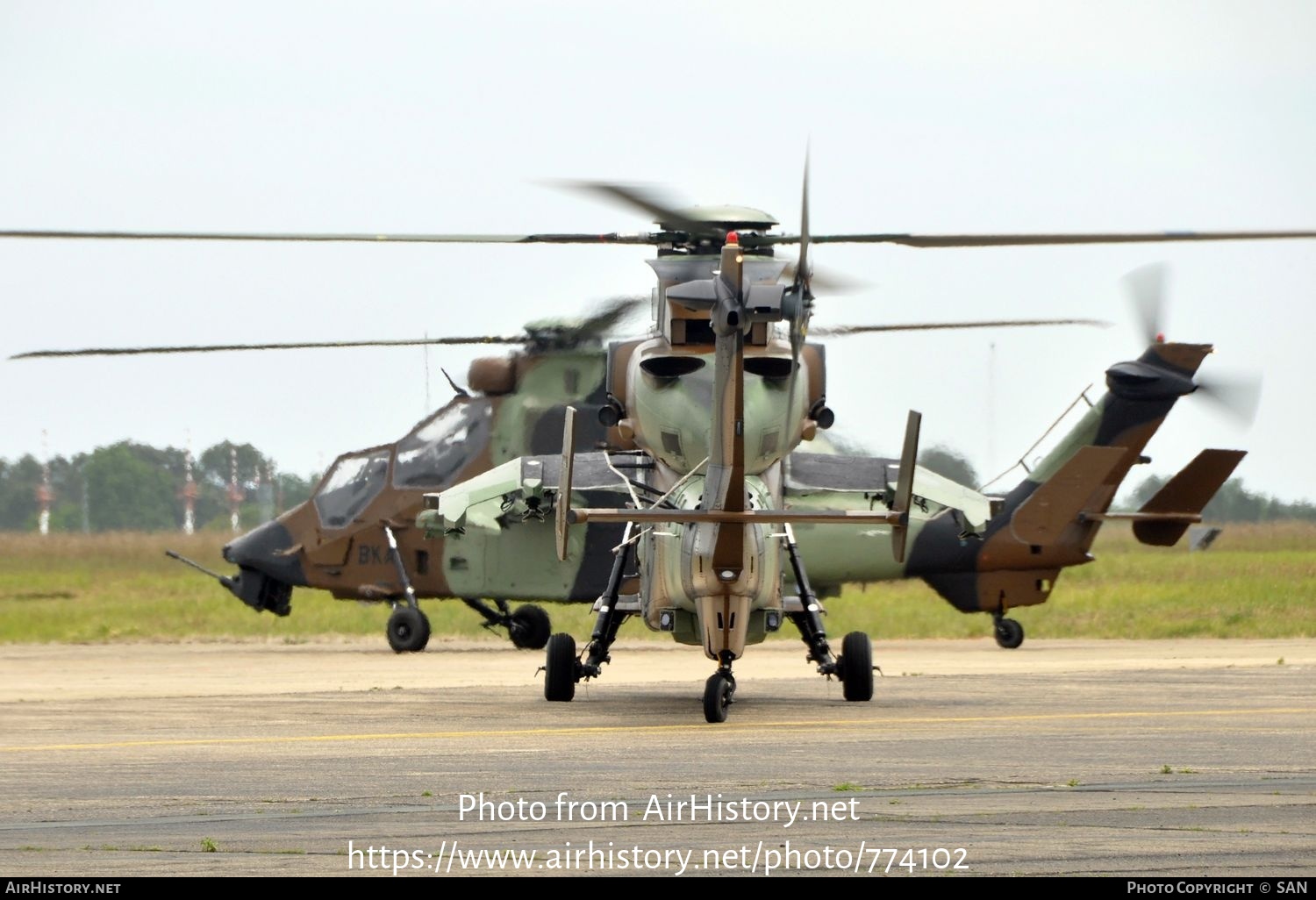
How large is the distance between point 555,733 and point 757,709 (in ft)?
9.26

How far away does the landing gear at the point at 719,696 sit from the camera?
15.4 meters

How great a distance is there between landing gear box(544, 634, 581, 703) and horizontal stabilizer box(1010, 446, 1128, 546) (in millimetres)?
10671

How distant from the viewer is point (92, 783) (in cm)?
1120

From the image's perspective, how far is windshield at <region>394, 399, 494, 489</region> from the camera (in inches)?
1039

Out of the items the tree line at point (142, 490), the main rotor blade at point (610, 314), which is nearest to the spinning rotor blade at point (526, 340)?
the main rotor blade at point (610, 314)

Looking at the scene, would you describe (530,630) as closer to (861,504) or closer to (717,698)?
(861,504)

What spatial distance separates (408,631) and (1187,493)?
10.0 m

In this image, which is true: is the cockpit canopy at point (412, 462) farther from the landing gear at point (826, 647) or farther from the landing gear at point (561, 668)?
the landing gear at point (826, 647)

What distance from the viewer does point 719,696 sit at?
50.4 ft

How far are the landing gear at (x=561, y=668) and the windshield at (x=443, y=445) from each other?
355 inches

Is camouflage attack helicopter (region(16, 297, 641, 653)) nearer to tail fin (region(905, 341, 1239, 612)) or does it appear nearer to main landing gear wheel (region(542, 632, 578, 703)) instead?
tail fin (region(905, 341, 1239, 612))

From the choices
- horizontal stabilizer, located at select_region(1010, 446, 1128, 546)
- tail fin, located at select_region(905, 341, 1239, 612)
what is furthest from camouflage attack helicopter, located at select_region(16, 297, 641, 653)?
horizontal stabilizer, located at select_region(1010, 446, 1128, 546)

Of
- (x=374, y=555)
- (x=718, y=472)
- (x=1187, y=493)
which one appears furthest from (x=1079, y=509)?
(x=718, y=472)

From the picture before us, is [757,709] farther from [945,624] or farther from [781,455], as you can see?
[945,624]
